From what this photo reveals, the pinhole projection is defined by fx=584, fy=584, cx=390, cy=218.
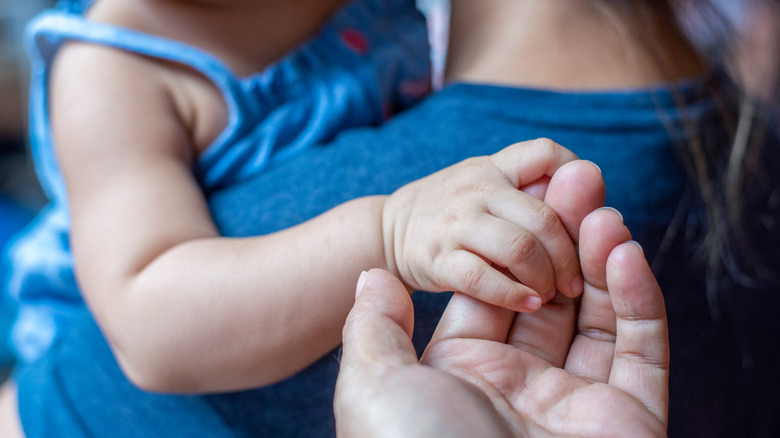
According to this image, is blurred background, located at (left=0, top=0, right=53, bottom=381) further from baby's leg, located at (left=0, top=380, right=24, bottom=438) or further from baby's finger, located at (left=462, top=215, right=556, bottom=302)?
baby's finger, located at (left=462, top=215, right=556, bottom=302)

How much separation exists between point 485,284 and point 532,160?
0.24ft

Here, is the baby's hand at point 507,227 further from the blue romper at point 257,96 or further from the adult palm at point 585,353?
the blue romper at point 257,96

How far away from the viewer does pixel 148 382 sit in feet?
1.36

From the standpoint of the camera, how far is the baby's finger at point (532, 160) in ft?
1.05

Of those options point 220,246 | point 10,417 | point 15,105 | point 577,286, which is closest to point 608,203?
point 577,286

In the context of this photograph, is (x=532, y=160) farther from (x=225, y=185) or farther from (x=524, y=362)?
(x=225, y=185)

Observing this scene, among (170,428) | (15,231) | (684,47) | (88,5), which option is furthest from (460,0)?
(15,231)

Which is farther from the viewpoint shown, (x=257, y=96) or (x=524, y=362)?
(x=257, y=96)

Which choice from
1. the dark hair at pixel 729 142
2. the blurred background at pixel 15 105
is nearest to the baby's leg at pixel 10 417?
the dark hair at pixel 729 142

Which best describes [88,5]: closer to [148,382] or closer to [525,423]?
[148,382]

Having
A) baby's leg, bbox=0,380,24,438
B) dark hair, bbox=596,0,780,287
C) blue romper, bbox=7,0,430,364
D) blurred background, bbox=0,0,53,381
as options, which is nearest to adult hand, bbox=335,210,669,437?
dark hair, bbox=596,0,780,287

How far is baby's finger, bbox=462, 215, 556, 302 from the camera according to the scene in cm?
31

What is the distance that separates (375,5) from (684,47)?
0.33m

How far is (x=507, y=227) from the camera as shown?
312mm
